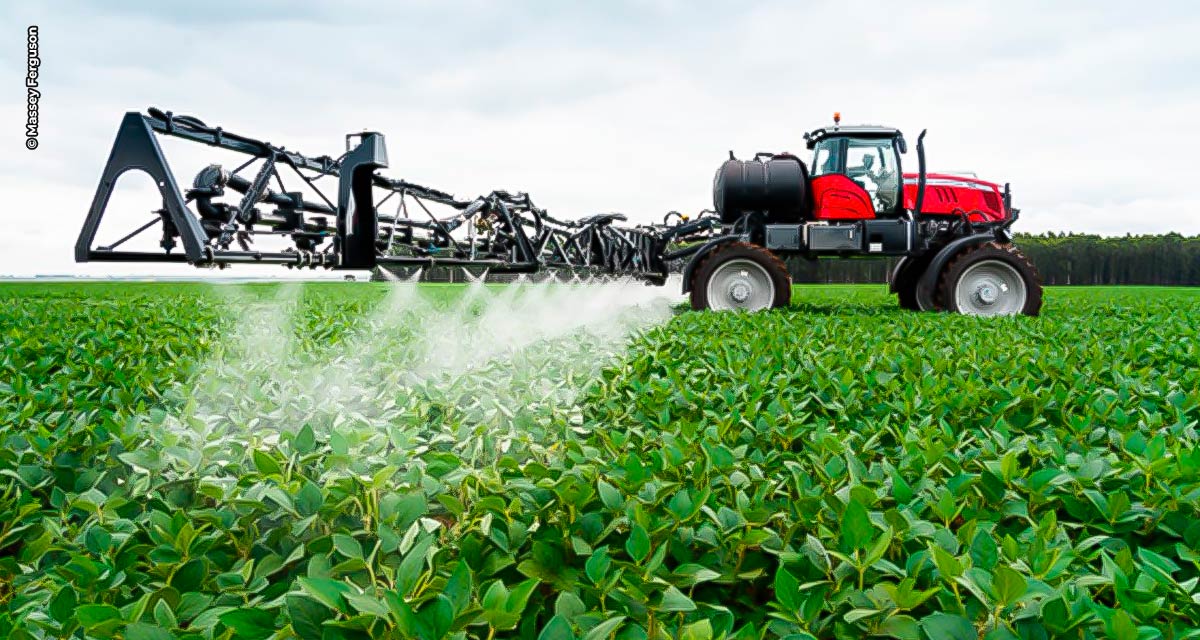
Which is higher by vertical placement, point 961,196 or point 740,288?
point 961,196

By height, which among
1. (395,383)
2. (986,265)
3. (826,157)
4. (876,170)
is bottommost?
(395,383)

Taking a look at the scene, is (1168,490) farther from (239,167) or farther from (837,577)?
(239,167)

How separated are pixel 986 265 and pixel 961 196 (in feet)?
6.30

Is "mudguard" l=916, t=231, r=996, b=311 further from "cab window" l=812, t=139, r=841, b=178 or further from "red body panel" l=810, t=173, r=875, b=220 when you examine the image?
"cab window" l=812, t=139, r=841, b=178

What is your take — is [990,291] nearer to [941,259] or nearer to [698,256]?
[941,259]

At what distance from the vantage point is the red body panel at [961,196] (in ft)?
40.1

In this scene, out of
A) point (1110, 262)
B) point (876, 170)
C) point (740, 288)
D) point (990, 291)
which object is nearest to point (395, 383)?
point (740, 288)

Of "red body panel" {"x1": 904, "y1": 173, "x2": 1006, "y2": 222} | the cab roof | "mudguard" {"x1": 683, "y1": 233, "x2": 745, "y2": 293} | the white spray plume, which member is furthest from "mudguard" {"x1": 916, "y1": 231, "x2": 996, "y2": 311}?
the white spray plume

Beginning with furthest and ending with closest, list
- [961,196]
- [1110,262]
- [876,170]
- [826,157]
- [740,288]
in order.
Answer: [1110,262], [961,196], [826,157], [876,170], [740,288]

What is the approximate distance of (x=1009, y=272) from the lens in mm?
10930

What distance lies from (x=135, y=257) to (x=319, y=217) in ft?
6.16

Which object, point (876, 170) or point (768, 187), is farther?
point (768, 187)

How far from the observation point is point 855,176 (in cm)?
1159

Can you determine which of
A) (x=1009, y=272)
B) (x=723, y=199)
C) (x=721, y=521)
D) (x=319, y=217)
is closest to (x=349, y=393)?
(x=721, y=521)
